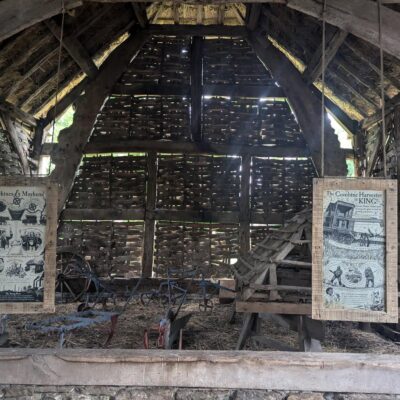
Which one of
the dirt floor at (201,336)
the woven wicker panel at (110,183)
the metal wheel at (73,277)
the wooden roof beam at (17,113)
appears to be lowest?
the dirt floor at (201,336)

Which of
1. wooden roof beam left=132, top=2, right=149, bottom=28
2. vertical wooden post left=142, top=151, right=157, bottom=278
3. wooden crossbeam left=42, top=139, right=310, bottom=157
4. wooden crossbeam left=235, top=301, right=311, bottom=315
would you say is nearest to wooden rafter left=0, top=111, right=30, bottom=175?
wooden crossbeam left=42, top=139, right=310, bottom=157

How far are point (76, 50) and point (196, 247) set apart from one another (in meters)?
4.79

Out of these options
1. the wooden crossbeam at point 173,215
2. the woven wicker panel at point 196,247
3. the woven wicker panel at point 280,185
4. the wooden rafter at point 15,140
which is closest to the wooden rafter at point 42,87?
the wooden rafter at point 15,140

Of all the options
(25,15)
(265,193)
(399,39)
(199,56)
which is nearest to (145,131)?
(199,56)

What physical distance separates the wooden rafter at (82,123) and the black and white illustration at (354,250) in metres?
6.81

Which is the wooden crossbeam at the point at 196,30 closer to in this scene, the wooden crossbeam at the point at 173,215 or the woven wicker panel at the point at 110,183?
the woven wicker panel at the point at 110,183

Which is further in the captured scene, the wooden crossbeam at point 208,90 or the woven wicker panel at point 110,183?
the wooden crossbeam at point 208,90

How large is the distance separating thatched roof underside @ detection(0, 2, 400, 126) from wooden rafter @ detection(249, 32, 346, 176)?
1.31 feet

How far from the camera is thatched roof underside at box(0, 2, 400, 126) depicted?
672cm

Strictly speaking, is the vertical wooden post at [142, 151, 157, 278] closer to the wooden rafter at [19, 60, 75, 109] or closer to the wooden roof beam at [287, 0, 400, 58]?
the wooden rafter at [19, 60, 75, 109]

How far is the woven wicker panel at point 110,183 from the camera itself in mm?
9227

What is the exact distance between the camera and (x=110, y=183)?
930 cm

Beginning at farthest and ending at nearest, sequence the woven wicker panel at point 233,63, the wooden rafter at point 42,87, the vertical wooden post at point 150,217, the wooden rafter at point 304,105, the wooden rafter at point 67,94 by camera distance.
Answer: the woven wicker panel at point 233,63 < the vertical wooden post at point 150,217 < the wooden rafter at point 67,94 < the wooden rafter at point 304,105 < the wooden rafter at point 42,87

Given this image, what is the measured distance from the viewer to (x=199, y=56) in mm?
9250
